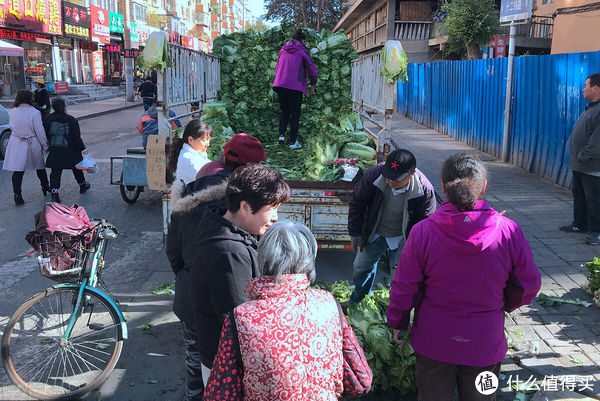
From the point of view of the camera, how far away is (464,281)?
262 centimetres

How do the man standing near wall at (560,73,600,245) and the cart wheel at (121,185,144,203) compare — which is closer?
the man standing near wall at (560,73,600,245)

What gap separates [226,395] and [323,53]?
9.41m

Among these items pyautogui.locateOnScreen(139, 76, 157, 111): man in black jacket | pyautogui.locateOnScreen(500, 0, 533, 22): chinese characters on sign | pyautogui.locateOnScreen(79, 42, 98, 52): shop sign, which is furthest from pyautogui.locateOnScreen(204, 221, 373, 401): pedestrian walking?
pyautogui.locateOnScreen(79, 42, 98, 52): shop sign

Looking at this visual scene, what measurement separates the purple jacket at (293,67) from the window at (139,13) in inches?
1744

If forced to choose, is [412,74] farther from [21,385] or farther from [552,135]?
[21,385]

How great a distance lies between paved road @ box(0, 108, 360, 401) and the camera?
3.99 m

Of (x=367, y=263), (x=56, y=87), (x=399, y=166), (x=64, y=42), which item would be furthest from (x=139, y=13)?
(x=399, y=166)

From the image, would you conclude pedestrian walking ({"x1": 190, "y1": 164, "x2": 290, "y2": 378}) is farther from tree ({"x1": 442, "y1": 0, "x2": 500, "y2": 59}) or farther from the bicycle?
tree ({"x1": 442, "y1": 0, "x2": 500, "y2": 59})

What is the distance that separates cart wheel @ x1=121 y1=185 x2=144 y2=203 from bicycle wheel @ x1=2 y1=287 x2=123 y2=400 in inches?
199

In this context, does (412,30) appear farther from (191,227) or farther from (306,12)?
(191,227)

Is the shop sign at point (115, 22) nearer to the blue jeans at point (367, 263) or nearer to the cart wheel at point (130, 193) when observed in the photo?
the cart wheel at point (130, 193)

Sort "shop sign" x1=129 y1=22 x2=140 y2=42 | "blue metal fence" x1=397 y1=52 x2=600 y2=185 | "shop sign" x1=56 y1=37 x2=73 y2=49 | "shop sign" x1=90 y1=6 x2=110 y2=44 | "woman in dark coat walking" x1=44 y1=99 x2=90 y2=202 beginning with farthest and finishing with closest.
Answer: "shop sign" x1=129 y1=22 x2=140 y2=42 → "shop sign" x1=90 y1=6 x2=110 y2=44 → "shop sign" x1=56 y1=37 x2=73 y2=49 → "blue metal fence" x1=397 y1=52 x2=600 y2=185 → "woman in dark coat walking" x1=44 y1=99 x2=90 y2=202

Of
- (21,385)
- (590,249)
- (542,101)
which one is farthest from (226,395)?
(542,101)

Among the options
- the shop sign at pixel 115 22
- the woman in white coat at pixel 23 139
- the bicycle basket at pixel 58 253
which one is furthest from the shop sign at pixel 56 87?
the bicycle basket at pixel 58 253
